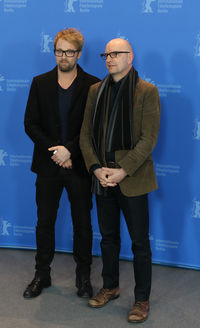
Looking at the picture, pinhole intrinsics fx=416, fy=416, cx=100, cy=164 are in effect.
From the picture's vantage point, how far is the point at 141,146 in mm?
2430

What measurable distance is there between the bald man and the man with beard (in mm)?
121

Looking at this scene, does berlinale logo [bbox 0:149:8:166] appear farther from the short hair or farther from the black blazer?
the short hair

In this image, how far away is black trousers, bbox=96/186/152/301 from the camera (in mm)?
2535

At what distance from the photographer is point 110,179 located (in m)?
2.48

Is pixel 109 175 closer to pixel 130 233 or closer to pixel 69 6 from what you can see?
pixel 130 233

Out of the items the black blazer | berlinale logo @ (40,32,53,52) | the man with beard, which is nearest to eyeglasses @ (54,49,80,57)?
the man with beard

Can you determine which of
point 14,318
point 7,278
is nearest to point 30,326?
point 14,318

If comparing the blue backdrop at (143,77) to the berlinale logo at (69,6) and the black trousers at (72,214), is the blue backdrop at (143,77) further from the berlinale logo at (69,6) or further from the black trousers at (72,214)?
the black trousers at (72,214)

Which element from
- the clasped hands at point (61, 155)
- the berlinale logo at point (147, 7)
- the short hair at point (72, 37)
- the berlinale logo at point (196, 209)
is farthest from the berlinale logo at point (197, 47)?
the clasped hands at point (61, 155)

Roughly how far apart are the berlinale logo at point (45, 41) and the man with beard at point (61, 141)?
0.60 meters

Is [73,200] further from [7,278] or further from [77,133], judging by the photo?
[7,278]

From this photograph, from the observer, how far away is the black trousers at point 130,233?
2.54 metres

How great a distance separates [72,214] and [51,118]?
683 mm

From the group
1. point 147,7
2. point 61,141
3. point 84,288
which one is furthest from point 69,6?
point 84,288
